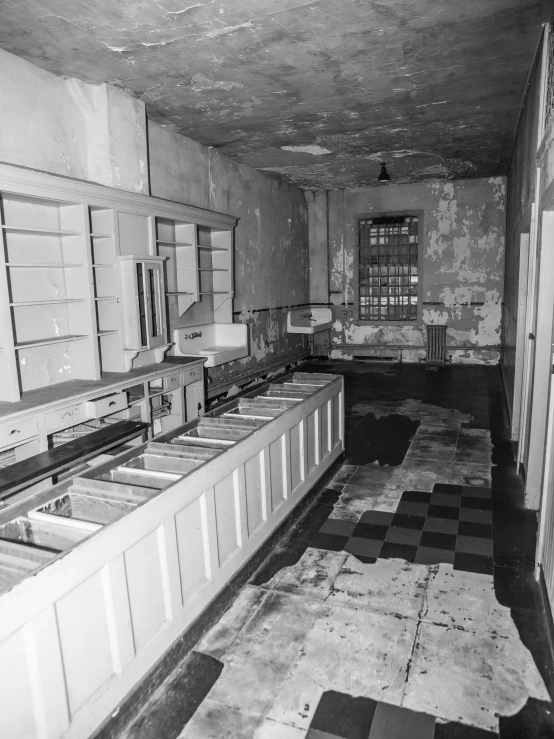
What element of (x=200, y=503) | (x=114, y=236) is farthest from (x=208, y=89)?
(x=200, y=503)

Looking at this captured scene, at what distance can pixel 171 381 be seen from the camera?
5430 millimetres

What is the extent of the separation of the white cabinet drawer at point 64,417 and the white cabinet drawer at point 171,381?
3.68 feet

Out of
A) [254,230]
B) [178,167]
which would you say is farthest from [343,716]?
[254,230]

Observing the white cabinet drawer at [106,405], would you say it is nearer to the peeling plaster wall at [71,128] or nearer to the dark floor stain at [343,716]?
the peeling plaster wall at [71,128]

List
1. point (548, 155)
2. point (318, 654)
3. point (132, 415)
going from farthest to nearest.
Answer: point (132, 415)
point (548, 155)
point (318, 654)

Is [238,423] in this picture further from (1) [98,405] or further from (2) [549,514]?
(2) [549,514]

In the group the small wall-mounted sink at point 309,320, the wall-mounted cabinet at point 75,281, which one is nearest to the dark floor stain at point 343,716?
the wall-mounted cabinet at point 75,281

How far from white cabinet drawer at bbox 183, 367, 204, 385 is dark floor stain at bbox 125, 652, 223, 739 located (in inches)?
135

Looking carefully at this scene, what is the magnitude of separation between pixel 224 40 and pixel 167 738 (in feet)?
14.2

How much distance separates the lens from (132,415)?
5.39 meters

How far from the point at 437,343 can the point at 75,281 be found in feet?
25.0

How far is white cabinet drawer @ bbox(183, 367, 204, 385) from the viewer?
18.6 ft

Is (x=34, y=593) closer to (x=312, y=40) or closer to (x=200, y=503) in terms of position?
(x=200, y=503)

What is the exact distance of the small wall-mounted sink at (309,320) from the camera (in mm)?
10039
